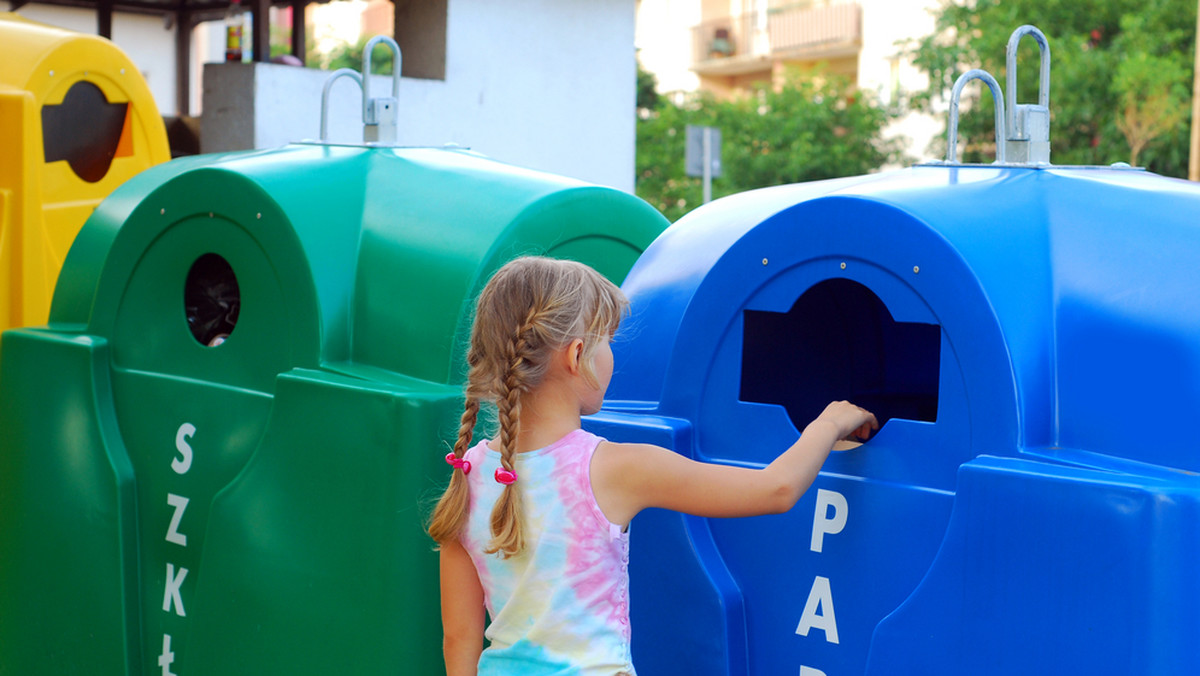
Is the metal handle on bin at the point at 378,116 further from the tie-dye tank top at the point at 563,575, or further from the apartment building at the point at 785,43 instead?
the apartment building at the point at 785,43

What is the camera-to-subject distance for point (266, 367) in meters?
2.39

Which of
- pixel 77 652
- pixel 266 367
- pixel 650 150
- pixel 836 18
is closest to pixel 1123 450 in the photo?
pixel 266 367

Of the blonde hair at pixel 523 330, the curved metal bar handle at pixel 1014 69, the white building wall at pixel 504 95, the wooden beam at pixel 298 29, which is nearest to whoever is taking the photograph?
the blonde hair at pixel 523 330

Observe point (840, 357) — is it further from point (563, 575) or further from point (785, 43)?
point (785, 43)

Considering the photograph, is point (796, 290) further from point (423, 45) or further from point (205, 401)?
point (423, 45)

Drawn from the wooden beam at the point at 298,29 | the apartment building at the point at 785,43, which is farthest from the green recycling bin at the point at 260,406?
the apartment building at the point at 785,43

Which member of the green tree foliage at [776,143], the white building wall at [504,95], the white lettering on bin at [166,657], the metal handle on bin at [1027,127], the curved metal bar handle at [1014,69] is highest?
the green tree foliage at [776,143]

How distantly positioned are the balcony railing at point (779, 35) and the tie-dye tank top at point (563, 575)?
20482 millimetres

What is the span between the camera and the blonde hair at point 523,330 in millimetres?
1577

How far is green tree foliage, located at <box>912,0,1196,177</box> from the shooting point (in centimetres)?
1336

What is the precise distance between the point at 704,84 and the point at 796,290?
2474 cm

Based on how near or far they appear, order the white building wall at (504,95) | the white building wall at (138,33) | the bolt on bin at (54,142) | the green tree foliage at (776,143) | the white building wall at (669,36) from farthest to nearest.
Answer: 1. the white building wall at (669,36)
2. the green tree foliage at (776,143)
3. the white building wall at (138,33)
4. the white building wall at (504,95)
5. the bolt on bin at (54,142)

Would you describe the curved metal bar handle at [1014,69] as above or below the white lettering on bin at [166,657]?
above

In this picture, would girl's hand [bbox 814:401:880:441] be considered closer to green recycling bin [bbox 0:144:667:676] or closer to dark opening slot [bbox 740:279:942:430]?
dark opening slot [bbox 740:279:942:430]
